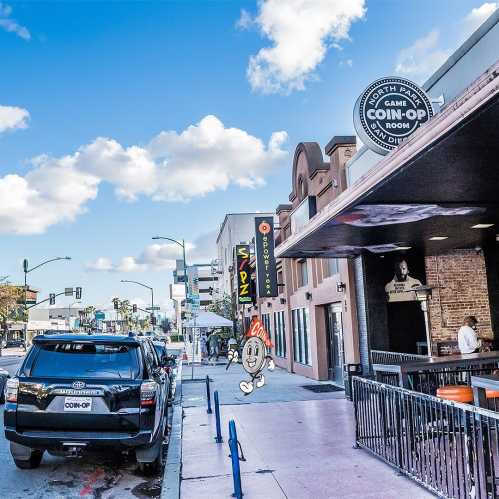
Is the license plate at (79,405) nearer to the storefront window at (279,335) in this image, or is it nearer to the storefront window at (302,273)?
the storefront window at (302,273)

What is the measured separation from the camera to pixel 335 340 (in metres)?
17.2

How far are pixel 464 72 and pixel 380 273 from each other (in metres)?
5.96

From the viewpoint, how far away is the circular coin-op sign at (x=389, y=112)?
875 centimetres

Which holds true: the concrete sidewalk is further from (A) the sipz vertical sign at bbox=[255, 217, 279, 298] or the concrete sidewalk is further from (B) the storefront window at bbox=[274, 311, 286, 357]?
(B) the storefront window at bbox=[274, 311, 286, 357]

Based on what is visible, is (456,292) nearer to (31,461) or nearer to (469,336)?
(469,336)

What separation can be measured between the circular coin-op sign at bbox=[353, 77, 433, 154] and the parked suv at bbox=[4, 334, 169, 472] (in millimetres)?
5156

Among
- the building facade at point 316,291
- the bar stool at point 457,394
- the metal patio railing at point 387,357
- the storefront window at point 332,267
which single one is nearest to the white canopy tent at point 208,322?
the building facade at point 316,291

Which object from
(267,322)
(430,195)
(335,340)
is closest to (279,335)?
(267,322)

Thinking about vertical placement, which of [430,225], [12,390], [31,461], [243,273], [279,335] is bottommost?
[31,461]

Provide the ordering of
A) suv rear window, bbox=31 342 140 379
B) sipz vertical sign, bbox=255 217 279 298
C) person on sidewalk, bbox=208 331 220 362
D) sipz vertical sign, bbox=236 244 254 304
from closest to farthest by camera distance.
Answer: suv rear window, bbox=31 342 140 379 < sipz vertical sign, bbox=255 217 279 298 < sipz vertical sign, bbox=236 244 254 304 < person on sidewalk, bbox=208 331 220 362

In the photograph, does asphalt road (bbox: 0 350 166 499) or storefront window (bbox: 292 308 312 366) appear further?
storefront window (bbox: 292 308 312 366)

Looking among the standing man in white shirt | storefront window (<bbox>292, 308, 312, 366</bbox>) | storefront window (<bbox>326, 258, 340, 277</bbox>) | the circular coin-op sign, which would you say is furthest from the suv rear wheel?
storefront window (<bbox>292, 308, 312, 366</bbox>)

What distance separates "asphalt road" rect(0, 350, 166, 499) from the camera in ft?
21.2

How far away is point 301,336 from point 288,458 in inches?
520
